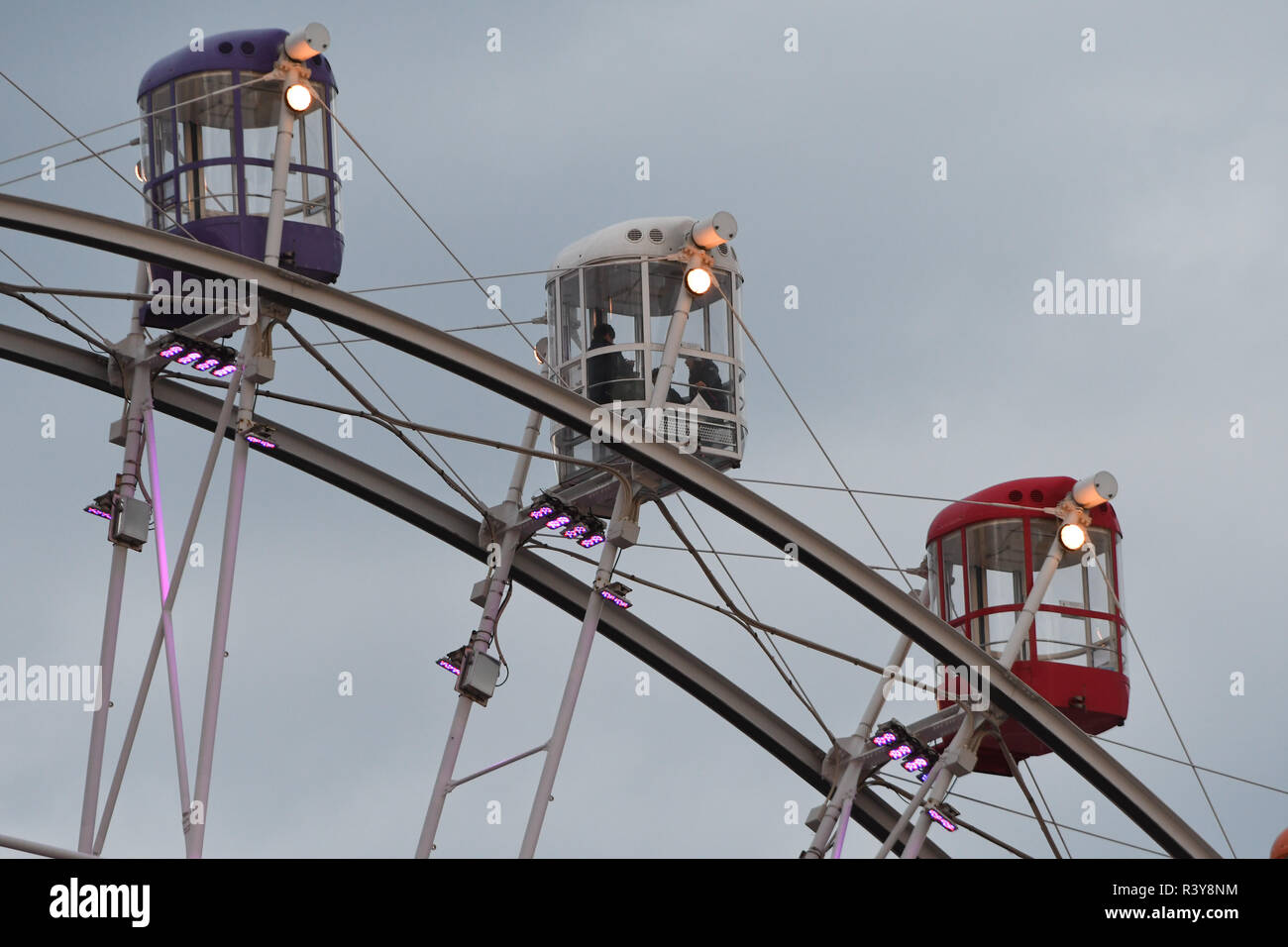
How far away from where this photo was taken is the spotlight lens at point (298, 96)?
35406 millimetres

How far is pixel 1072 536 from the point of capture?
138ft


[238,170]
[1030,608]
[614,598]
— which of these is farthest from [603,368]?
Result: [1030,608]

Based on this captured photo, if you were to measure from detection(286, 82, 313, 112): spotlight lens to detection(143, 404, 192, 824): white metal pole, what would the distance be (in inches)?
170

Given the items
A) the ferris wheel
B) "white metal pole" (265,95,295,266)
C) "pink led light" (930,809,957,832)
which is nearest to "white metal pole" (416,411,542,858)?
the ferris wheel

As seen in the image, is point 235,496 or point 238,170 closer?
point 235,496

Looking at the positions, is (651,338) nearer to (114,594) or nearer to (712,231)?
(712,231)

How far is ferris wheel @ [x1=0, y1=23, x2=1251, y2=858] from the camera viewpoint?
3428 centimetres

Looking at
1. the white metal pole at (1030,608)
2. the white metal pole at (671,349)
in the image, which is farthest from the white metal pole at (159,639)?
the white metal pole at (1030,608)

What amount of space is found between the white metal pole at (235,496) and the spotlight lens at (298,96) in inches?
5.1

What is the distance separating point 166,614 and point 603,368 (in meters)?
7.94

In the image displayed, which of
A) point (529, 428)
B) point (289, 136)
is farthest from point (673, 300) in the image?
point (289, 136)

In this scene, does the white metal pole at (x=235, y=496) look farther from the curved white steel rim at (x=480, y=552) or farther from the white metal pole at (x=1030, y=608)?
the white metal pole at (x=1030, y=608)

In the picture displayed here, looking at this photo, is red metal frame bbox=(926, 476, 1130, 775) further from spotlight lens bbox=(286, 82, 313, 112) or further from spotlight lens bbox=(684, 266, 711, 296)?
spotlight lens bbox=(286, 82, 313, 112)
